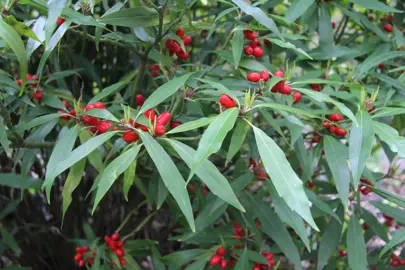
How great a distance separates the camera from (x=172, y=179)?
2.62 ft

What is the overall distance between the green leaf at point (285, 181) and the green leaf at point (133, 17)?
446 millimetres

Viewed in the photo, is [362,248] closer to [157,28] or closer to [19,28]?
[157,28]

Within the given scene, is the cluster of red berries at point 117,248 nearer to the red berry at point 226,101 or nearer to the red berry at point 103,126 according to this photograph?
the red berry at point 103,126

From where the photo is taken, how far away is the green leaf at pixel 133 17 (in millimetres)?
1050

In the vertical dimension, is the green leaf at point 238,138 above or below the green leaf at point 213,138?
below

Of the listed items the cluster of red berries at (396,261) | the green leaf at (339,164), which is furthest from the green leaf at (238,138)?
the cluster of red berries at (396,261)

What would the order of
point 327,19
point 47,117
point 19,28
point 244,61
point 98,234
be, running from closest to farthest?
1. point 19,28
2. point 47,117
3. point 244,61
4. point 327,19
5. point 98,234

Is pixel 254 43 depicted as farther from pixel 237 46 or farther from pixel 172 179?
pixel 172 179

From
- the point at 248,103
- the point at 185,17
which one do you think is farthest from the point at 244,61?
the point at 248,103

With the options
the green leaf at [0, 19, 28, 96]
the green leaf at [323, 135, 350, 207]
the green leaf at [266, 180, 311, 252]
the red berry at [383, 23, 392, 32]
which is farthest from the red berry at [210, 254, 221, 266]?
the red berry at [383, 23, 392, 32]

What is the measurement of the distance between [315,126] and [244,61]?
24 cm

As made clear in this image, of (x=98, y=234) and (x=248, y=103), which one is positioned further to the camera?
(x=98, y=234)

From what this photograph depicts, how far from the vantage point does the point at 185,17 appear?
125cm

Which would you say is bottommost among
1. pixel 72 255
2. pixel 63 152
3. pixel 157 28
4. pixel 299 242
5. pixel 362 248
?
pixel 72 255
